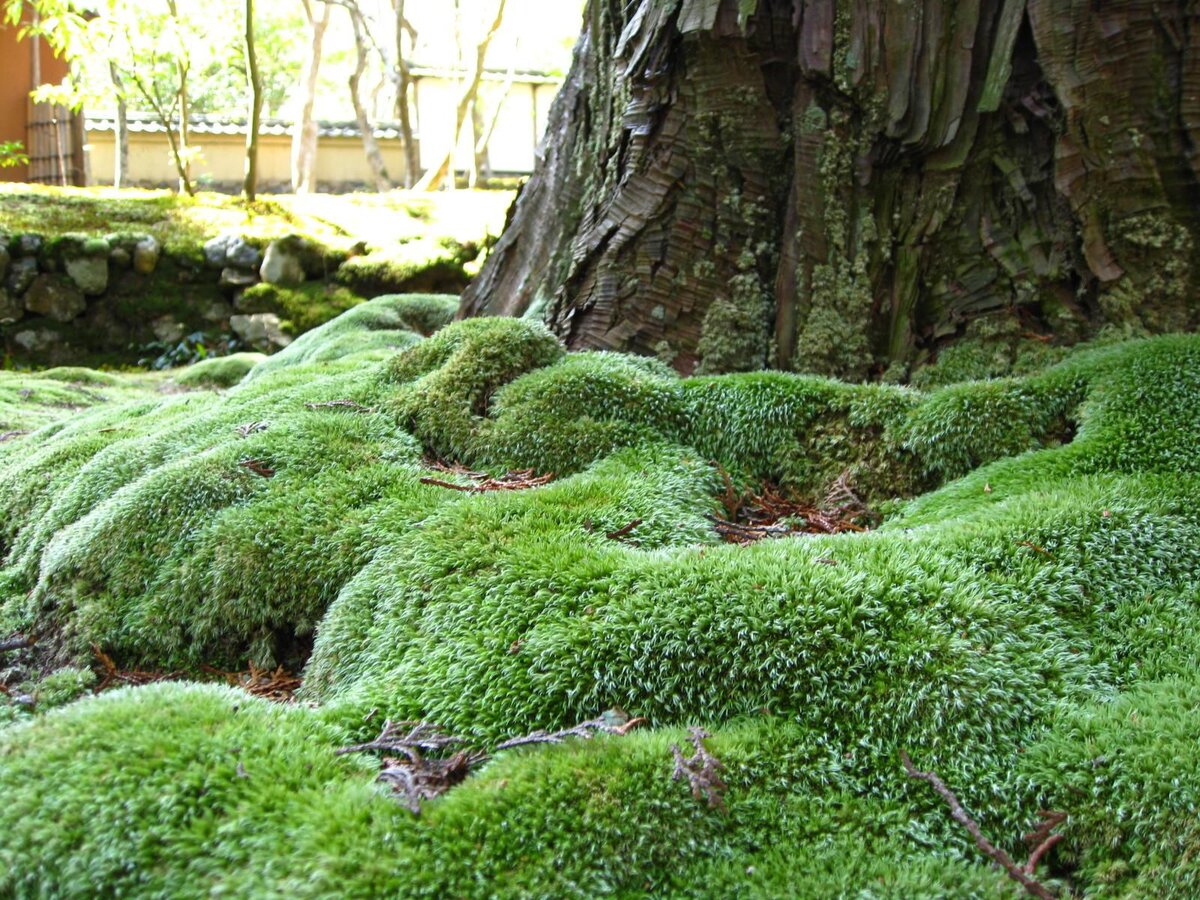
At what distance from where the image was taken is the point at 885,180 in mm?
3838

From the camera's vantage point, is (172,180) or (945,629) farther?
(172,180)

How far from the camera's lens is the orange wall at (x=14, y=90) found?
16.1m

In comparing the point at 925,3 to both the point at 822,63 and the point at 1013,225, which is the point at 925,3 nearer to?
the point at 822,63

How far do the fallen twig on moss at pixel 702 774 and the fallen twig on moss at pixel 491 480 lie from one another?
1.41 m

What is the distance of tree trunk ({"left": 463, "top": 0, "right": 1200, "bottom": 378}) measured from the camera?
11.4 feet

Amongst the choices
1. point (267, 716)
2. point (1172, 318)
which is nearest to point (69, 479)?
point (267, 716)

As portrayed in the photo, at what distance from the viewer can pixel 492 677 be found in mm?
2186

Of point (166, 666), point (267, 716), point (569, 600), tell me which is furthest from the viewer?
point (166, 666)

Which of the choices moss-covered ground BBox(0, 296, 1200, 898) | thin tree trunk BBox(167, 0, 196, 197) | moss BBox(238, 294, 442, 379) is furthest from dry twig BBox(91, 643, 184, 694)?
thin tree trunk BBox(167, 0, 196, 197)

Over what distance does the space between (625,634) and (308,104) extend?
1891 cm

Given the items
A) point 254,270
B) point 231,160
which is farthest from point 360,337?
point 231,160

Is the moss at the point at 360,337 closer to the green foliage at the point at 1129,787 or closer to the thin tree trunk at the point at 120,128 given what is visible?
the green foliage at the point at 1129,787

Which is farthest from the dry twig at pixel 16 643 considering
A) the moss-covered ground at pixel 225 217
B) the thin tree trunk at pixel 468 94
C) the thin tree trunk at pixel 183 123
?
the thin tree trunk at pixel 468 94

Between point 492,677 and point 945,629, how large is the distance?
1069mm
